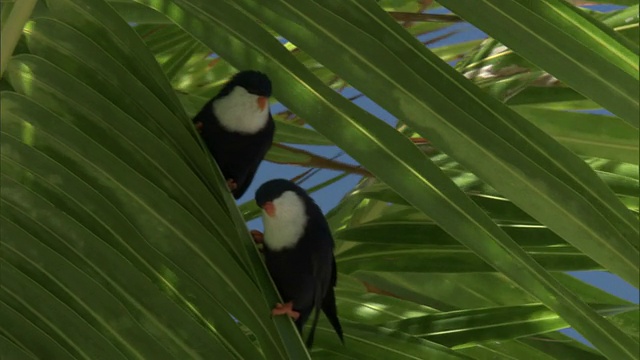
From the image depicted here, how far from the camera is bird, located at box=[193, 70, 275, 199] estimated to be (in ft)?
3.22

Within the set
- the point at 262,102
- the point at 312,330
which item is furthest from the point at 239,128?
the point at 312,330

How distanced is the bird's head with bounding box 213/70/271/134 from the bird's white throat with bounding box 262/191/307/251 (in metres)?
0.08

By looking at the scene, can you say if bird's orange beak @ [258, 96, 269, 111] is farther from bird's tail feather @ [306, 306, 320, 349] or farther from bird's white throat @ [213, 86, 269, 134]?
bird's tail feather @ [306, 306, 320, 349]

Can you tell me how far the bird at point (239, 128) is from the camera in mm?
981

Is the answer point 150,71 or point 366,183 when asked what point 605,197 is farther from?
point 366,183

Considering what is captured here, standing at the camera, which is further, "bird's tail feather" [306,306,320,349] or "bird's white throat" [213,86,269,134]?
"bird's white throat" [213,86,269,134]

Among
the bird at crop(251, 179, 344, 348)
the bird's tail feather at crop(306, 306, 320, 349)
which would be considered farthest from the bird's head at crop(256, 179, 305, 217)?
the bird's tail feather at crop(306, 306, 320, 349)

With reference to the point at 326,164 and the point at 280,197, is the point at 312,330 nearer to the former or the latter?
the point at 280,197

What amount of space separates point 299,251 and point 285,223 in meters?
0.07

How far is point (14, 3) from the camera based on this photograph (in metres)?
0.63

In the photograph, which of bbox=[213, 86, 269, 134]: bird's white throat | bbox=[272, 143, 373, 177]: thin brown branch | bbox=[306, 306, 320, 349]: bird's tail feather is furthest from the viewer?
bbox=[272, 143, 373, 177]: thin brown branch

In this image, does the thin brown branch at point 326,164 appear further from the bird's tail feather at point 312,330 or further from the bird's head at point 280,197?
the bird's tail feather at point 312,330

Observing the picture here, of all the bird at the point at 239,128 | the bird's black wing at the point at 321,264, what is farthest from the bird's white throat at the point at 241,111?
the bird's black wing at the point at 321,264

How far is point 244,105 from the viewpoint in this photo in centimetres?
104
